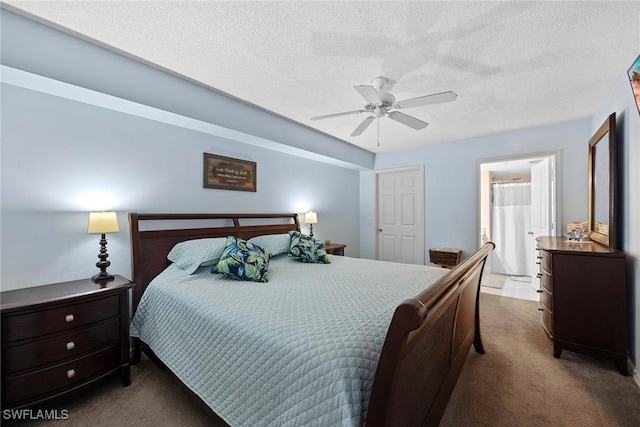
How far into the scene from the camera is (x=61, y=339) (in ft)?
5.44

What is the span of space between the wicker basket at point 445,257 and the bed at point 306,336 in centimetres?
194

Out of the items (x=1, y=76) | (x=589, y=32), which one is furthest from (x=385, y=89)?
(x=1, y=76)

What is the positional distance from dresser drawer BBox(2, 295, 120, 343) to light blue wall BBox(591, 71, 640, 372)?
373cm

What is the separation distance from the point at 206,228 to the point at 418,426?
244cm

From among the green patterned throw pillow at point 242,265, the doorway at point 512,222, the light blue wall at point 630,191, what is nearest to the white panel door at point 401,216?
the doorway at point 512,222

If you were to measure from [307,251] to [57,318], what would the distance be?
79.3 inches

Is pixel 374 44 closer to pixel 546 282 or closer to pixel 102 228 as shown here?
pixel 102 228

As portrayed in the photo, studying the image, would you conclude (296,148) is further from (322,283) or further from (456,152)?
(456,152)

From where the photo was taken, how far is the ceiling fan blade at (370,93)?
191cm

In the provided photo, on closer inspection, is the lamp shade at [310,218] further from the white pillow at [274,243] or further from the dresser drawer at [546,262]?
the dresser drawer at [546,262]

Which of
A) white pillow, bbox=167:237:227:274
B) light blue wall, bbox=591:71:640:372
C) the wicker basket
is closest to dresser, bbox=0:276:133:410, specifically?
white pillow, bbox=167:237:227:274

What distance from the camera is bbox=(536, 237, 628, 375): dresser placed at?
6.70ft

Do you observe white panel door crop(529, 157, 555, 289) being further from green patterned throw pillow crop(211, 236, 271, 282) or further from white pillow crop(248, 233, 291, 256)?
green patterned throw pillow crop(211, 236, 271, 282)

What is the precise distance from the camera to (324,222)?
459 cm
